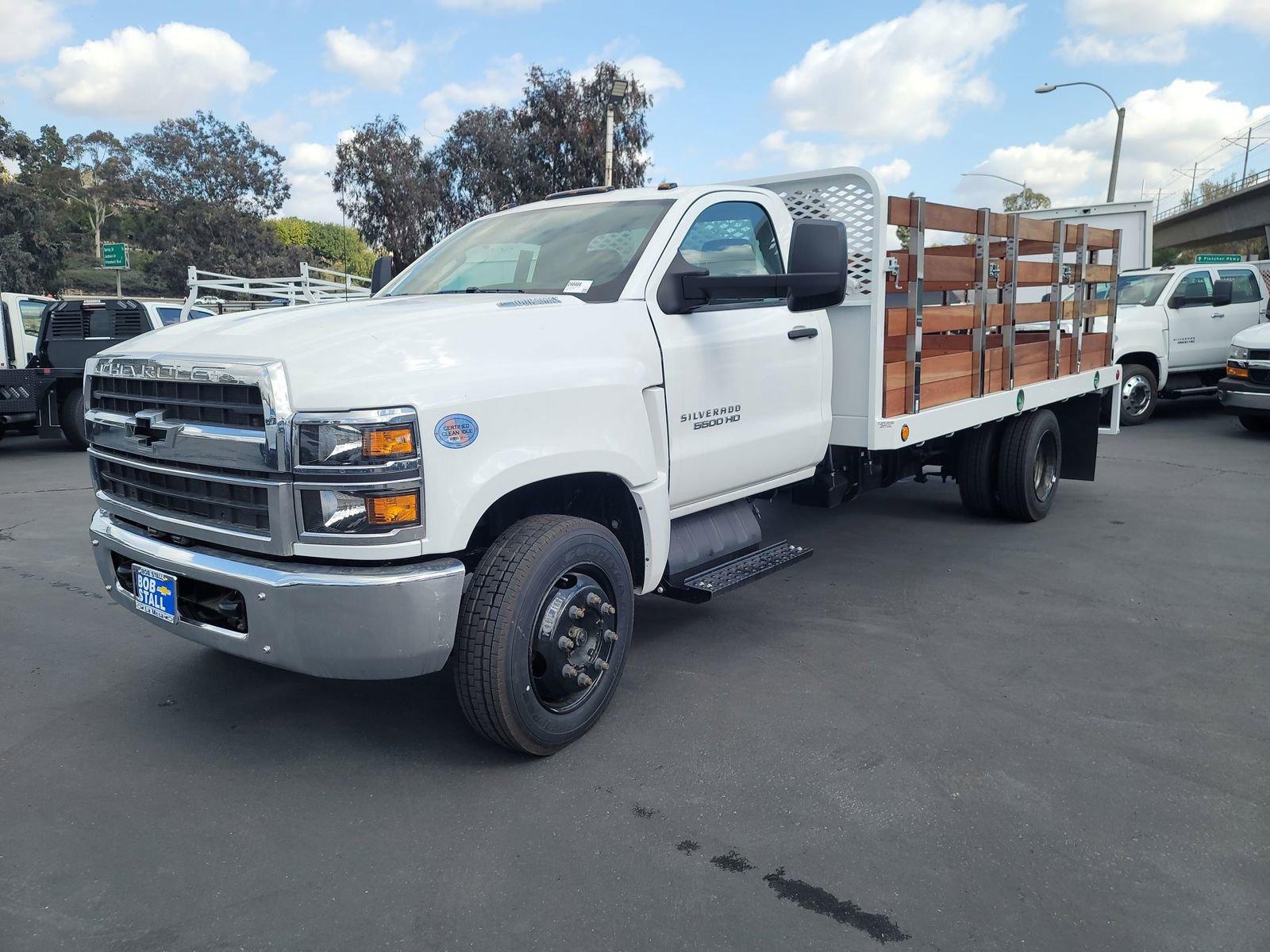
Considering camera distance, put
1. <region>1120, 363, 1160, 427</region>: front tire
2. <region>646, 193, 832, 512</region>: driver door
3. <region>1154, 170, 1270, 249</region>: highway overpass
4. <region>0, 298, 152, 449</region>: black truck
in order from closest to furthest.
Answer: <region>646, 193, 832, 512</region>: driver door, <region>0, 298, 152, 449</region>: black truck, <region>1120, 363, 1160, 427</region>: front tire, <region>1154, 170, 1270, 249</region>: highway overpass

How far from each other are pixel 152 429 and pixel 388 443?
3.21 ft

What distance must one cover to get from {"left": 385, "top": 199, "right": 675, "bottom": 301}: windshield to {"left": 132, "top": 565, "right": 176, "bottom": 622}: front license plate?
5.64ft

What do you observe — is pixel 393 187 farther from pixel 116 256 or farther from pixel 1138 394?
pixel 1138 394

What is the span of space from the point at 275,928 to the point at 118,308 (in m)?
11.9

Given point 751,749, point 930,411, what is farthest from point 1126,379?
point 751,749

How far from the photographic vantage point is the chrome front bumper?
2.91 m

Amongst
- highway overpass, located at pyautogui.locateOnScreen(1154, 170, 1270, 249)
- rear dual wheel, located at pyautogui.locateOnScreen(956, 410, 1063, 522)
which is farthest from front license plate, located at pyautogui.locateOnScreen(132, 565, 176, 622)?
highway overpass, located at pyautogui.locateOnScreen(1154, 170, 1270, 249)

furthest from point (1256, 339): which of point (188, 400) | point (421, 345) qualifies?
point (188, 400)

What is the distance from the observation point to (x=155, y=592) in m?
3.38

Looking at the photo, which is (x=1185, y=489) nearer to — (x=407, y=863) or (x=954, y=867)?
(x=954, y=867)

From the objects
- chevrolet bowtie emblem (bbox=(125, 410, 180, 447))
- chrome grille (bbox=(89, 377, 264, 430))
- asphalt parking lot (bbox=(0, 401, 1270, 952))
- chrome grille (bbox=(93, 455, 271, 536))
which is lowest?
asphalt parking lot (bbox=(0, 401, 1270, 952))

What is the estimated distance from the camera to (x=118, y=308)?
491 inches

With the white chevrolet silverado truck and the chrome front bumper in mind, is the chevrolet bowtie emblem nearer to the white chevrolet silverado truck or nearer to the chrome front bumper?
the white chevrolet silverado truck

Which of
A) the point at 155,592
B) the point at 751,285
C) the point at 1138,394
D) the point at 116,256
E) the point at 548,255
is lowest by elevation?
the point at 1138,394
